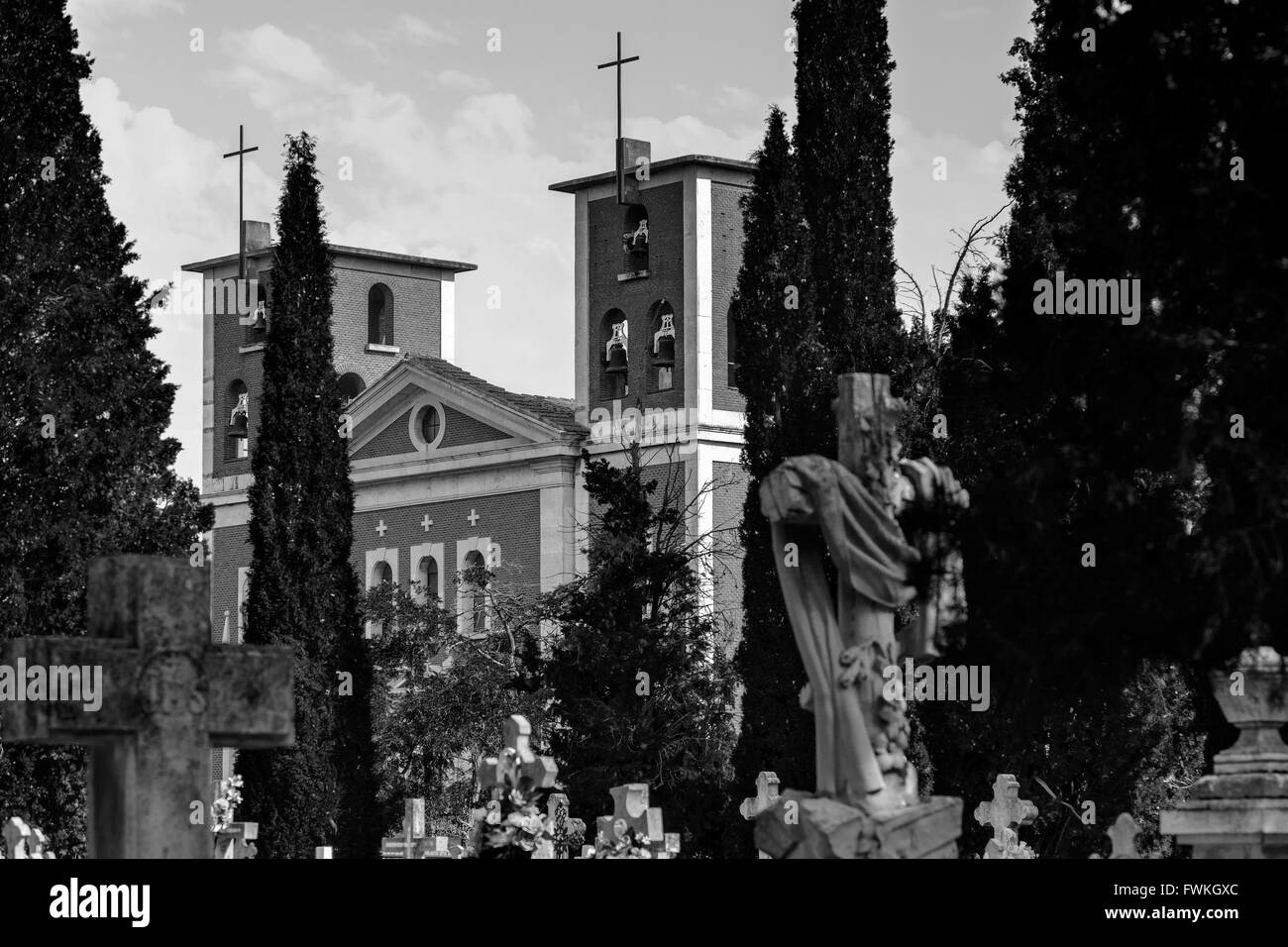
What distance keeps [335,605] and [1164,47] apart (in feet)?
67.3

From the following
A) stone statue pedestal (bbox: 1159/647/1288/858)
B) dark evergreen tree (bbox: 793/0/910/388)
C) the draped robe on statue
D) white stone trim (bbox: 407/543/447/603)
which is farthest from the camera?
white stone trim (bbox: 407/543/447/603)

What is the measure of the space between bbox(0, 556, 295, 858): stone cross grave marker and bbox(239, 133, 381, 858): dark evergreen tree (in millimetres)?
21934

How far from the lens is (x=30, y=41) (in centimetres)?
2562

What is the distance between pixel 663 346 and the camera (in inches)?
1946

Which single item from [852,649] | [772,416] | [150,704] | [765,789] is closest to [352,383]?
[772,416]

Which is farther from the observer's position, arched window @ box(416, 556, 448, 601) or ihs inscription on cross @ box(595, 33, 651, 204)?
arched window @ box(416, 556, 448, 601)

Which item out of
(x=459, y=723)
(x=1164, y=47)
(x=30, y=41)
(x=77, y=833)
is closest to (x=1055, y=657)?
(x=1164, y=47)

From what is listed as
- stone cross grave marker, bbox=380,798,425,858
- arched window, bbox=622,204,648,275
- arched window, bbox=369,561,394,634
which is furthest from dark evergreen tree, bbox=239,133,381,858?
arched window, bbox=369,561,394,634

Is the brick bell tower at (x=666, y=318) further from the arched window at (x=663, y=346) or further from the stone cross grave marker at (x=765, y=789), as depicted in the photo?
the stone cross grave marker at (x=765, y=789)

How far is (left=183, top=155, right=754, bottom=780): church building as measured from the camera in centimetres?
4825

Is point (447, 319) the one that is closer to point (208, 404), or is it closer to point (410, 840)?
point (208, 404)

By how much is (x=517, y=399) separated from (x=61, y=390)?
26.9 metres

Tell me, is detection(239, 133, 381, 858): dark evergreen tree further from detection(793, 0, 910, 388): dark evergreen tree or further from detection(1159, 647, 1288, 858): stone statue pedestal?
detection(1159, 647, 1288, 858): stone statue pedestal

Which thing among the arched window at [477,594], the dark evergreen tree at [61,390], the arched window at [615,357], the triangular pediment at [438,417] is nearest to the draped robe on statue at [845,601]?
the dark evergreen tree at [61,390]
